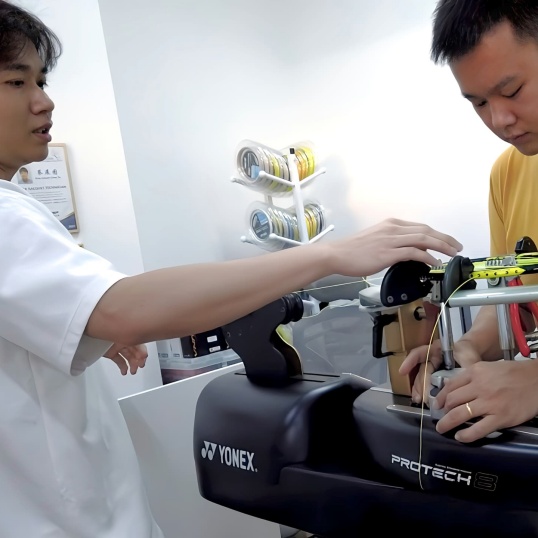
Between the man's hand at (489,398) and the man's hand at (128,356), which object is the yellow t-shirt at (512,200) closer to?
the man's hand at (489,398)

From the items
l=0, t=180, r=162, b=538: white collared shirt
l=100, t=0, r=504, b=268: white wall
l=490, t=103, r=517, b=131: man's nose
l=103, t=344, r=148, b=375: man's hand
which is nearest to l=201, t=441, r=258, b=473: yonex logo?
l=0, t=180, r=162, b=538: white collared shirt

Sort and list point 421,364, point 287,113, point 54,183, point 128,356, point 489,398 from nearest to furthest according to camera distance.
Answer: point 489,398 → point 421,364 → point 128,356 → point 54,183 → point 287,113

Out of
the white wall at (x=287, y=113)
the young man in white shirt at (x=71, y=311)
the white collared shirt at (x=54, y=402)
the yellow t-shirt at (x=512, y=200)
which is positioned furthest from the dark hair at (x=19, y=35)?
the white wall at (x=287, y=113)

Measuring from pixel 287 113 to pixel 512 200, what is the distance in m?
1.81

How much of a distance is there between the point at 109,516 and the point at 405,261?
21.6 inches

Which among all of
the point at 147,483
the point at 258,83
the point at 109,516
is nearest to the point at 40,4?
A: the point at 258,83

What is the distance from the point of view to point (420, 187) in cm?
242

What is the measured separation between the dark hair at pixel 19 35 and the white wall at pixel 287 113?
138cm

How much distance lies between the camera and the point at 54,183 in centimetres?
179

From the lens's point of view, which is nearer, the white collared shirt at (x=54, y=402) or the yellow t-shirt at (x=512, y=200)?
the white collared shirt at (x=54, y=402)

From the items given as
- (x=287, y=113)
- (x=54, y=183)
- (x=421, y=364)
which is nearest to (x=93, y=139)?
(x=54, y=183)

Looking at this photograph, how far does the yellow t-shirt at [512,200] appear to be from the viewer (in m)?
1.10

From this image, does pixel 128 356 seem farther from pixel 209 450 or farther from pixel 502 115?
pixel 502 115

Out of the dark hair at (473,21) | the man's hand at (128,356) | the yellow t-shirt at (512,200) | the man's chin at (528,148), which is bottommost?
the man's hand at (128,356)
